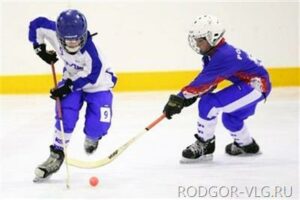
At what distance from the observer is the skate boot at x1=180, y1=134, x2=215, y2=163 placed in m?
3.52

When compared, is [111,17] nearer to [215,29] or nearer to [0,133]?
[0,133]

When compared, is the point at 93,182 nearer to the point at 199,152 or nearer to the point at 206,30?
the point at 199,152

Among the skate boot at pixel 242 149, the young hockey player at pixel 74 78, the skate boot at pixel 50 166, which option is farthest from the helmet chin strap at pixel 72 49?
the skate boot at pixel 242 149

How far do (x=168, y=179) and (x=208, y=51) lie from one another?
31.1 inches

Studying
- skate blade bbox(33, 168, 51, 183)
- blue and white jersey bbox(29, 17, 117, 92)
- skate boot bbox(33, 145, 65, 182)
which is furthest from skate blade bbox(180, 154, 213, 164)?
skate blade bbox(33, 168, 51, 183)

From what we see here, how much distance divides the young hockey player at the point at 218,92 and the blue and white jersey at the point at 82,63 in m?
0.39

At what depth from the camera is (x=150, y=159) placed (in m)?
3.61

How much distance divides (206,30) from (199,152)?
2.45 ft

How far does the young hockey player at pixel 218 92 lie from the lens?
3295 mm

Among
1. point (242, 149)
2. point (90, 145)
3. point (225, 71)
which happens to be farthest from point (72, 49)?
point (242, 149)

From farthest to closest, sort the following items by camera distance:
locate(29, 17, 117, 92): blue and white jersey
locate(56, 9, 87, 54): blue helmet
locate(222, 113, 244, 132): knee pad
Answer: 1. locate(222, 113, 244, 132): knee pad
2. locate(29, 17, 117, 92): blue and white jersey
3. locate(56, 9, 87, 54): blue helmet

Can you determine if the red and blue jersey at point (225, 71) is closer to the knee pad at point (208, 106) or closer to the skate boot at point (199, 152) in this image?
the knee pad at point (208, 106)

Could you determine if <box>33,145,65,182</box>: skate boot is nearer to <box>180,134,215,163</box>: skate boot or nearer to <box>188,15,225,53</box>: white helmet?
<box>180,134,215,163</box>: skate boot

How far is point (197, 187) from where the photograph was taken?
296 centimetres
